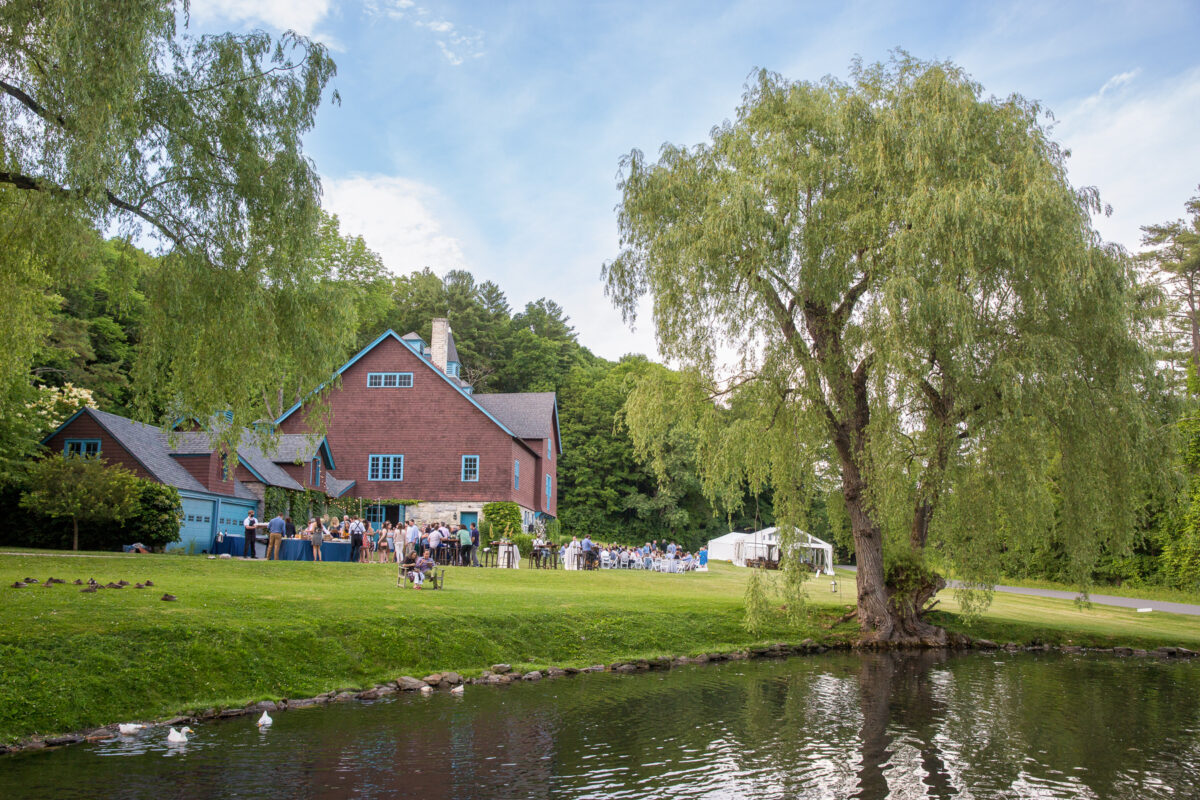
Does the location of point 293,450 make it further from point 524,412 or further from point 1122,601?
point 1122,601

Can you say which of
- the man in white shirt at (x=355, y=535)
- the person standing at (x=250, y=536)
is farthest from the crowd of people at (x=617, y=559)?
the person standing at (x=250, y=536)

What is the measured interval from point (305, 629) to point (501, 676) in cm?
318

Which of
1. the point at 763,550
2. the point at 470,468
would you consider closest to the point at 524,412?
the point at 470,468

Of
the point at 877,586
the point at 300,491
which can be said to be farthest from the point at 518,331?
the point at 877,586

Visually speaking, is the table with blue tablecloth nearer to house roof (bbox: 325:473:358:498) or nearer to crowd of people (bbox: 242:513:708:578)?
crowd of people (bbox: 242:513:708:578)

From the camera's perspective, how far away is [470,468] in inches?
1460

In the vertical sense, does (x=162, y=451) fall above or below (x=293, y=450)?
below

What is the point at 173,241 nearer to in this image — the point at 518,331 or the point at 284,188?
the point at 284,188

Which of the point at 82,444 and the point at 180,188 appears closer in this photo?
the point at 180,188

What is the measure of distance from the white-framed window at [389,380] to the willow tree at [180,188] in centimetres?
2459

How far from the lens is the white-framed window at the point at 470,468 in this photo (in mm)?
37000

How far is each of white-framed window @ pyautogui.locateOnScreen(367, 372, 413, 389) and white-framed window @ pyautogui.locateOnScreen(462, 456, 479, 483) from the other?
167 inches

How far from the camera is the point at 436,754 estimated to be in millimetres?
9133

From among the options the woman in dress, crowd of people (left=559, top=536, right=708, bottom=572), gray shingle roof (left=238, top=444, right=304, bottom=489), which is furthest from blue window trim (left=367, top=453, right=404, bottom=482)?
the woman in dress
